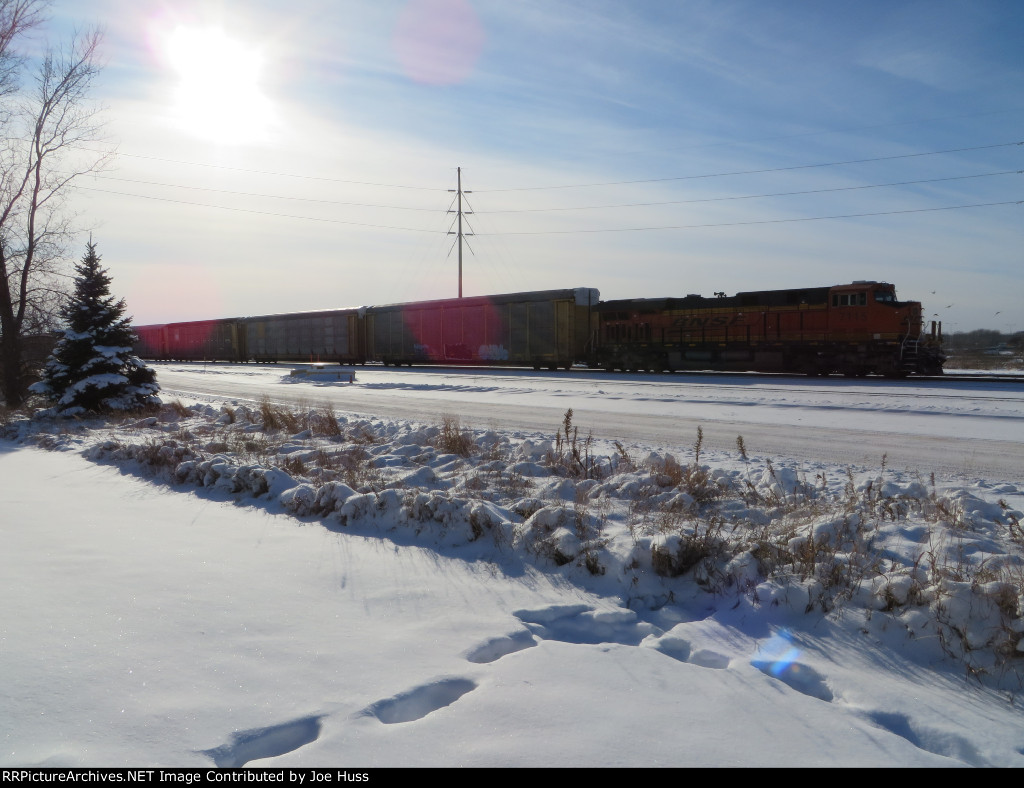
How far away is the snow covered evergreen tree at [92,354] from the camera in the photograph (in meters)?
14.5

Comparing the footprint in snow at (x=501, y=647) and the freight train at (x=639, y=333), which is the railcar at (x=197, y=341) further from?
the footprint in snow at (x=501, y=647)

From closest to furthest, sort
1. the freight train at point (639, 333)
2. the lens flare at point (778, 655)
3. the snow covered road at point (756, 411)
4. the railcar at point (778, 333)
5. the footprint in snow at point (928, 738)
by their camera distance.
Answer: the footprint in snow at point (928, 738)
the lens flare at point (778, 655)
the snow covered road at point (756, 411)
the railcar at point (778, 333)
the freight train at point (639, 333)

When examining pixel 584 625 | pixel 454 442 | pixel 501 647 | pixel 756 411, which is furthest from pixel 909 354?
pixel 501 647

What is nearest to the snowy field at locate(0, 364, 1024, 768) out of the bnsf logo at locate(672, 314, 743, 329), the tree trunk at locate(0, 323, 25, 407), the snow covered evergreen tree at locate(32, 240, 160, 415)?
the snow covered evergreen tree at locate(32, 240, 160, 415)

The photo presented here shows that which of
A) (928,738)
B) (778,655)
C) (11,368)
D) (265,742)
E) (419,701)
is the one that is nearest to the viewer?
(265,742)

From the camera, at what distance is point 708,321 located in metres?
27.6

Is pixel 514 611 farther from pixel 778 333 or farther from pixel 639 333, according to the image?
pixel 639 333

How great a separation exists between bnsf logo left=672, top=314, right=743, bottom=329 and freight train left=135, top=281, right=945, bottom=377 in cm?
4

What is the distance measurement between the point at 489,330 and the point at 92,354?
65.0ft

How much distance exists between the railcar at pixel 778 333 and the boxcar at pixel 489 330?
134cm

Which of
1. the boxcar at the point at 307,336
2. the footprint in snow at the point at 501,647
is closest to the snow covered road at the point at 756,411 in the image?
the footprint in snow at the point at 501,647

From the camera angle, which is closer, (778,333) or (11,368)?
(11,368)

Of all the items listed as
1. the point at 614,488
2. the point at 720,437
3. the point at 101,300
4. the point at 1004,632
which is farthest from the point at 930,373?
the point at 101,300

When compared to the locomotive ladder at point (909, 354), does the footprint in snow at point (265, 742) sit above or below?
below
